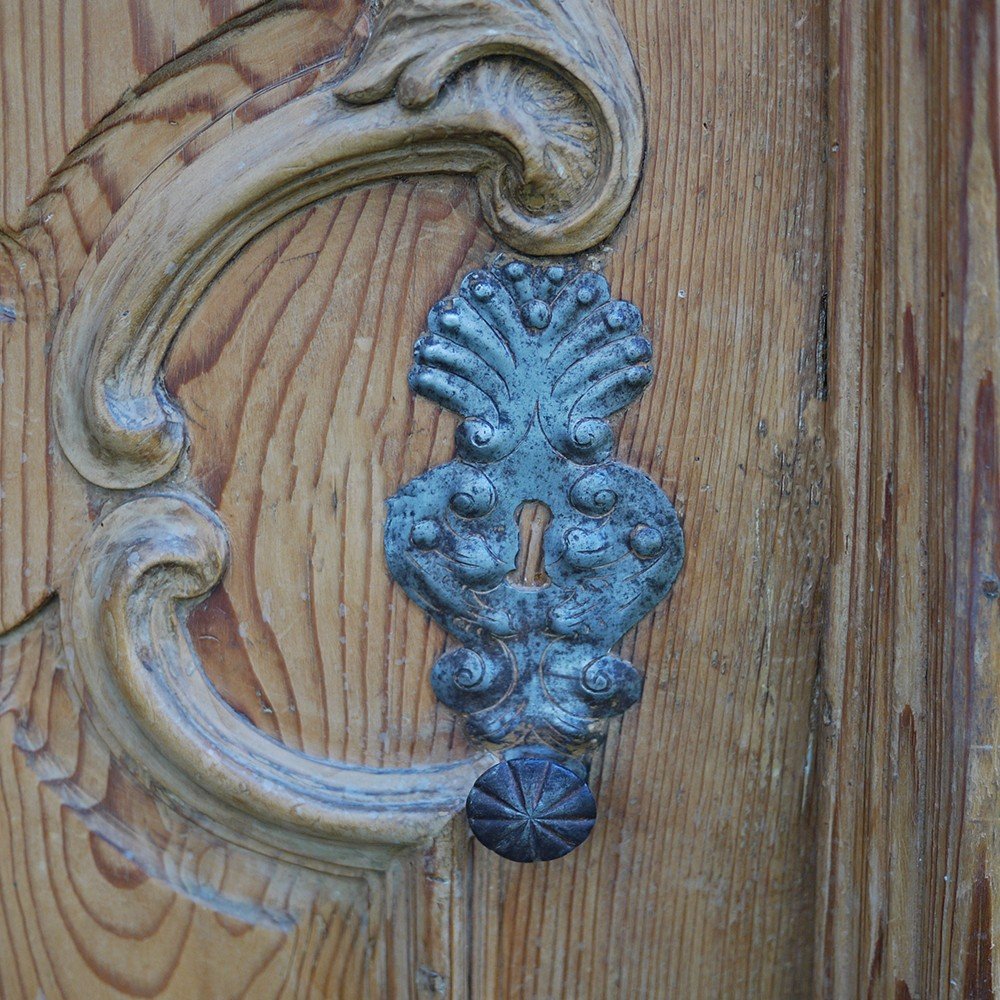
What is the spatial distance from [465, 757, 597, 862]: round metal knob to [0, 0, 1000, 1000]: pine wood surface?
4 cm

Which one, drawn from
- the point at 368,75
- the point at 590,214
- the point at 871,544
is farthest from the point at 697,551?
the point at 368,75

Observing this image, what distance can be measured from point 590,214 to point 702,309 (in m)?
0.09

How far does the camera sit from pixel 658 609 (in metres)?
0.57

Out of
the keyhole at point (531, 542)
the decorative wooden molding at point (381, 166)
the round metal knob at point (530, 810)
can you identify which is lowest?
the round metal knob at point (530, 810)

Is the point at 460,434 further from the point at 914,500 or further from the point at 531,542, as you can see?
the point at 914,500

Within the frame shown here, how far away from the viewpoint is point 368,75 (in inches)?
20.3

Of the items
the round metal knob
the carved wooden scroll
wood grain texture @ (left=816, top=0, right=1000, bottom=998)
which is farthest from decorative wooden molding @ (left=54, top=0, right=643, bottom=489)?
the round metal knob

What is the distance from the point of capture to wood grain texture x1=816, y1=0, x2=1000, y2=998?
1.49ft

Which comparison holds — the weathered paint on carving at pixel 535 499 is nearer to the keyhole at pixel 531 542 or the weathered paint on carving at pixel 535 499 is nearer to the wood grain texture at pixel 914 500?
the keyhole at pixel 531 542

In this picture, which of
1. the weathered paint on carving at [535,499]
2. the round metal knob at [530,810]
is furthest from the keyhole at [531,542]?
the round metal knob at [530,810]

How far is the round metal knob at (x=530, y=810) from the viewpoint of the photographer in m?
0.53

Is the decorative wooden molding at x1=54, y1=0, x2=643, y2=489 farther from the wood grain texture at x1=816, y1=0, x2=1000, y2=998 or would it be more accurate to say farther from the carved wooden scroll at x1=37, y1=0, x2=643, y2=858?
the wood grain texture at x1=816, y1=0, x2=1000, y2=998

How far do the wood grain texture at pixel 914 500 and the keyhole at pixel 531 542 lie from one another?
17 cm

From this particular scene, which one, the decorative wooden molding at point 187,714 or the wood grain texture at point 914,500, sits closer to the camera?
the wood grain texture at point 914,500
